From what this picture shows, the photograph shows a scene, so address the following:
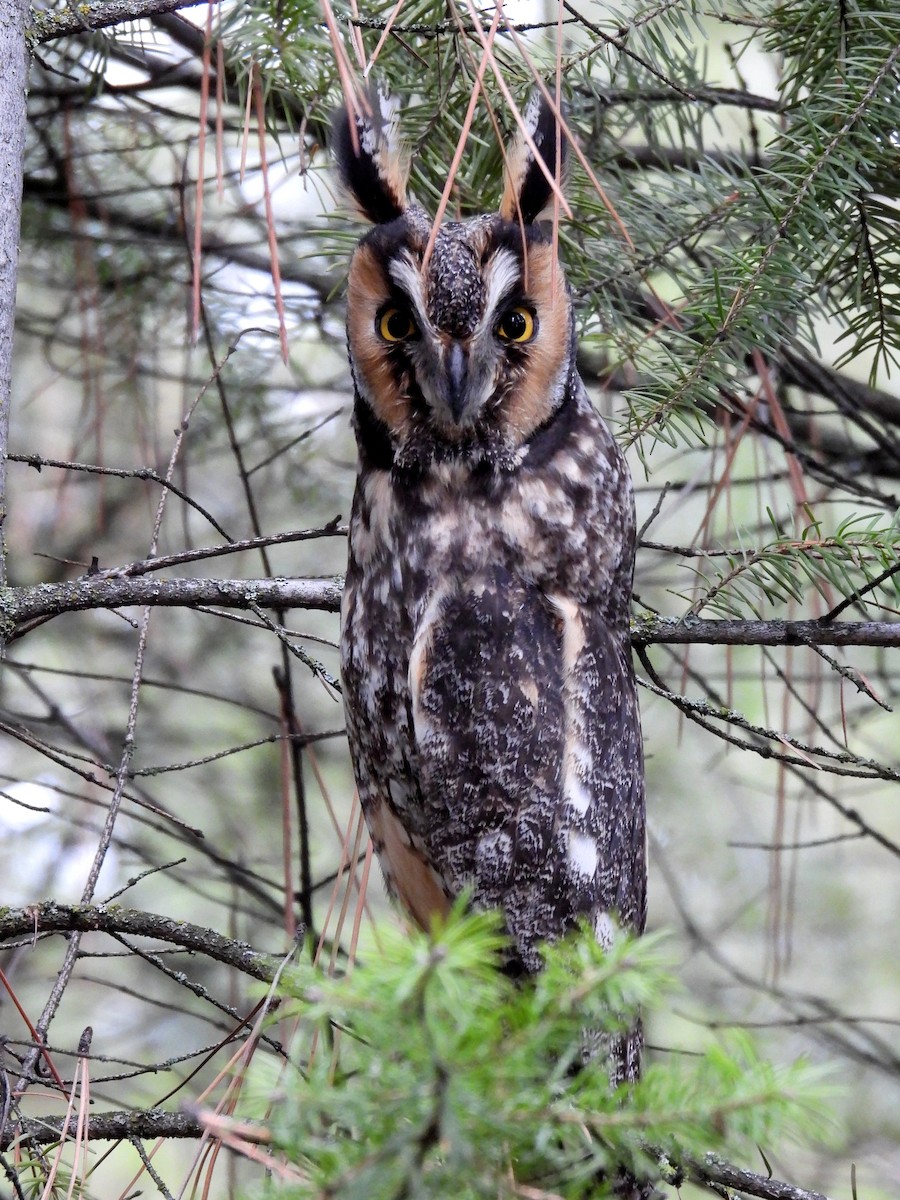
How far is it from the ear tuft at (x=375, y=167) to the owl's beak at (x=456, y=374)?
30 centimetres

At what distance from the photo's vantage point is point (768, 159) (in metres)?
1.79

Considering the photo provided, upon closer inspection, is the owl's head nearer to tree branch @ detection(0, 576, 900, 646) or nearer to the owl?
the owl

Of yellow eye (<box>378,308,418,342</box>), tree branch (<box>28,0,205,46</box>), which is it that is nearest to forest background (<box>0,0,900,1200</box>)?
tree branch (<box>28,0,205,46</box>)

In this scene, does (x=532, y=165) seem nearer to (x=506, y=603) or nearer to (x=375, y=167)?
(x=375, y=167)

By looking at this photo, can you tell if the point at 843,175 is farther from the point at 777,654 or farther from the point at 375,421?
the point at 777,654

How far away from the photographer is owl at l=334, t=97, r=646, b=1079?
1453 millimetres

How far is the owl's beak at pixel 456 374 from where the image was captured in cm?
131

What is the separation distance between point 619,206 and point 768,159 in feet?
0.92

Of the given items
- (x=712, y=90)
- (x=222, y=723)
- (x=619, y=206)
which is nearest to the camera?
(x=619, y=206)

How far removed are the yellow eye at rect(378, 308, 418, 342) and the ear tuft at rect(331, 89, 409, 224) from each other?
183 millimetres

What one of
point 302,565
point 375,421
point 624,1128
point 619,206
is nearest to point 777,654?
point 302,565

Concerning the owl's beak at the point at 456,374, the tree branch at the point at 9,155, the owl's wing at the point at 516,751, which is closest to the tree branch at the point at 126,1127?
the owl's wing at the point at 516,751

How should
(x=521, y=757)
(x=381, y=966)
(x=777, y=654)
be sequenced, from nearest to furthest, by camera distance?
1. (x=381, y=966)
2. (x=521, y=757)
3. (x=777, y=654)

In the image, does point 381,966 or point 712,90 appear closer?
point 381,966
